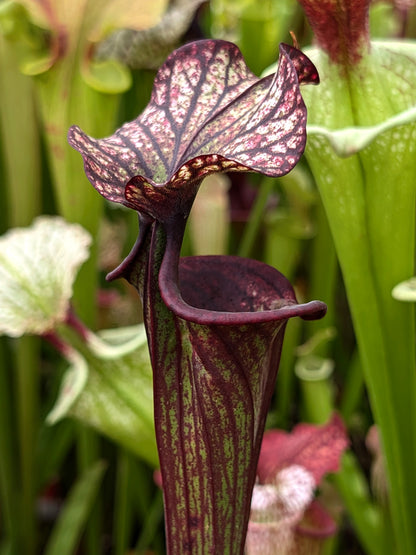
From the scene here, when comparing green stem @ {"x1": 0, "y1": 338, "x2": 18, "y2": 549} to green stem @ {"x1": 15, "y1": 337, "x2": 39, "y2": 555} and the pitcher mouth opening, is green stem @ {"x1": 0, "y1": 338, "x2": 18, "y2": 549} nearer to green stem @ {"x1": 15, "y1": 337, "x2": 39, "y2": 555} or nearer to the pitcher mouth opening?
green stem @ {"x1": 15, "y1": 337, "x2": 39, "y2": 555}

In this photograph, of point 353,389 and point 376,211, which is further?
point 353,389

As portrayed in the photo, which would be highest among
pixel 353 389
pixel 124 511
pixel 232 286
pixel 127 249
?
pixel 232 286

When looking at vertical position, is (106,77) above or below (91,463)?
above

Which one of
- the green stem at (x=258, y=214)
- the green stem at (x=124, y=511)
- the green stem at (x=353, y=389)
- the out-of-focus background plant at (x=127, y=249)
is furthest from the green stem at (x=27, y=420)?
the green stem at (x=353, y=389)

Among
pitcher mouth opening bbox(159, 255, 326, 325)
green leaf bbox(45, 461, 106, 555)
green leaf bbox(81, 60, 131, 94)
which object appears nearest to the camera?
pitcher mouth opening bbox(159, 255, 326, 325)

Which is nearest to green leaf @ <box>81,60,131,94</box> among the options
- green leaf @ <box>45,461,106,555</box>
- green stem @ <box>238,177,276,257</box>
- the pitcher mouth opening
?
green stem @ <box>238,177,276,257</box>

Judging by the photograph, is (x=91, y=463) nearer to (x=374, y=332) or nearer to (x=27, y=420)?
(x=27, y=420)

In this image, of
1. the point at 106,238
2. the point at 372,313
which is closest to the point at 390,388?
the point at 372,313

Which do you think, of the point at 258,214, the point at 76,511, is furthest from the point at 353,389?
the point at 76,511
